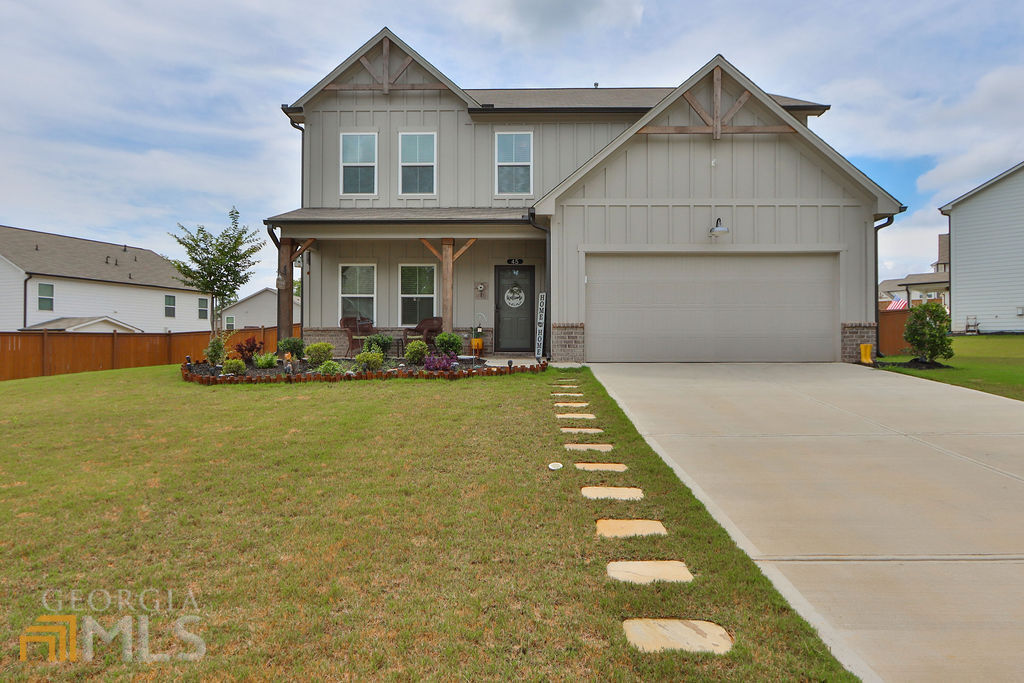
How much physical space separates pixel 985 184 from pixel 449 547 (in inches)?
997

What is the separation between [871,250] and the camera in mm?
10281

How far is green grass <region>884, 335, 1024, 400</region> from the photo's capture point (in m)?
7.58

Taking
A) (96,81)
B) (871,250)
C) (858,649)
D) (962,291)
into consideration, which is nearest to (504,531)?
(858,649)

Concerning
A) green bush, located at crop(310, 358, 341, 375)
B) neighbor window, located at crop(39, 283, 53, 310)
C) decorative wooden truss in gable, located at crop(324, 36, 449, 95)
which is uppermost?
decorative wooden truss in gable, located at crop(324, 36, 449, 95)

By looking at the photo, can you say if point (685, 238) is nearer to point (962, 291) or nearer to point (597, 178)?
point (597, 178)

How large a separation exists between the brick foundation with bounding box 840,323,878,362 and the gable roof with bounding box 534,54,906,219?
2300 millimetres

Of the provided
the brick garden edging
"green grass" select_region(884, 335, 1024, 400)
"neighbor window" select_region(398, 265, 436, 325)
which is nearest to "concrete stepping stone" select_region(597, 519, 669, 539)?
the brick garden edging

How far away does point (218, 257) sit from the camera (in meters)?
11.4

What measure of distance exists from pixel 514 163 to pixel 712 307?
6120mm

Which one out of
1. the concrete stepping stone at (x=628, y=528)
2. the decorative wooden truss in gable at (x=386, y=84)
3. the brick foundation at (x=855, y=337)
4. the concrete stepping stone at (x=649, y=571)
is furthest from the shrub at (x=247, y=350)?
the brick foundation at (x=855, y=337)

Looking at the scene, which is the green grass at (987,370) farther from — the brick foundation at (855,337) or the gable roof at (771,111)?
the gable roof at (771,111)

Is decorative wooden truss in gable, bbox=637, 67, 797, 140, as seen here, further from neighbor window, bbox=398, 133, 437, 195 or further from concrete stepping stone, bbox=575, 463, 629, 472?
concrete stepping stone, bbox=575, 463, 629, 472

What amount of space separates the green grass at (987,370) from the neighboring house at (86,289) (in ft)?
69.5

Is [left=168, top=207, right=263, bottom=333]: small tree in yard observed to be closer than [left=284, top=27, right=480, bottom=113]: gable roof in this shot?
Yes
